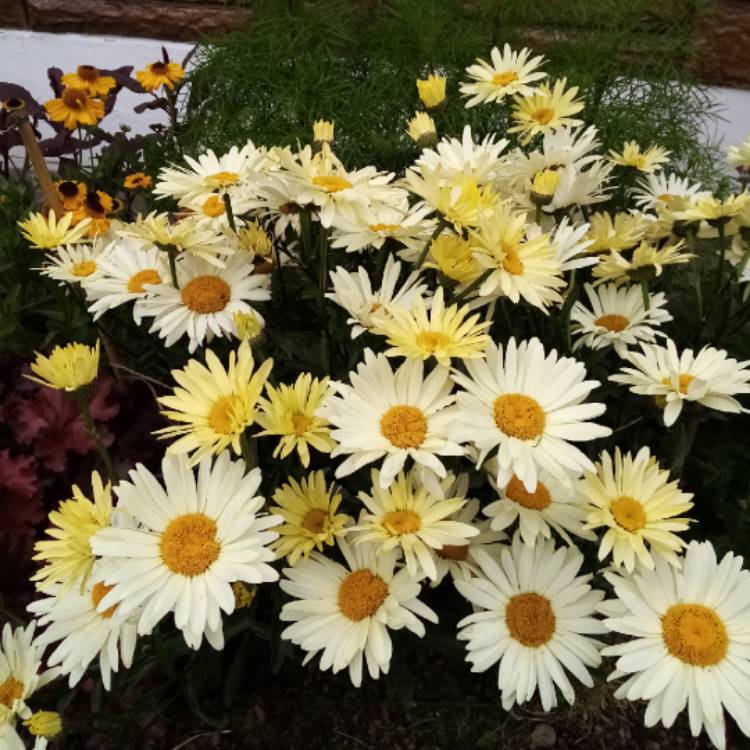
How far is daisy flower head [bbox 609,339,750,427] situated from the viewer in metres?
1.03

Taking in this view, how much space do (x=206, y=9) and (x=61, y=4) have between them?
0.59m

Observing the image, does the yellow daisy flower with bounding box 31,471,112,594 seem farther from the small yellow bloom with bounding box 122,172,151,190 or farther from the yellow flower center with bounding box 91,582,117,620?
the small yellow bloom with bounding box 122,172,151,190

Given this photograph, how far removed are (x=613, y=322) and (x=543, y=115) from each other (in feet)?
1.83

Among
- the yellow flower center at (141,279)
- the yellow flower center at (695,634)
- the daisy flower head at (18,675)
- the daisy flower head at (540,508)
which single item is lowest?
the daisy flower head at (18,675)

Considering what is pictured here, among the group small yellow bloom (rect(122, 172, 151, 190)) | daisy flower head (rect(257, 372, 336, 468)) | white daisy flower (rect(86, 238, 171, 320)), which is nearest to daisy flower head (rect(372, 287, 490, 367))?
daisy flower head (rect(257, 372, 336, 468))

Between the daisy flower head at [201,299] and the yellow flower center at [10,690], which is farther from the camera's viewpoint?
the daisy flower head at [201,299]

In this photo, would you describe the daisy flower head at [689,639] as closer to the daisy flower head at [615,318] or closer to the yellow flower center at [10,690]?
the daisy flower head at [615,318]

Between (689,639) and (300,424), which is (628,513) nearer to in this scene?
(689,639)

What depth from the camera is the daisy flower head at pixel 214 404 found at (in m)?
0.87

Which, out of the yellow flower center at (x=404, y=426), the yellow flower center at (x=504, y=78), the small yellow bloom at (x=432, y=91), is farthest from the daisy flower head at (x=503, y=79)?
the yellow flower center at (x=404, y=426)

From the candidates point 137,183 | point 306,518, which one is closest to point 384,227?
point 306,518

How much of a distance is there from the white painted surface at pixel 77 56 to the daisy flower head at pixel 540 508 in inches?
103

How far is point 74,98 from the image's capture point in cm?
212

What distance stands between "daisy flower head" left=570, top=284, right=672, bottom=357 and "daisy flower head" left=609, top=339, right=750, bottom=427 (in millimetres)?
94
